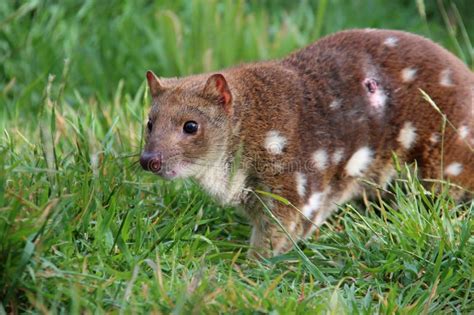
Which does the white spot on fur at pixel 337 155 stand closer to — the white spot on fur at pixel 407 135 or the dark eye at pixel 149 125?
the white spot on fur at pixel 407 135

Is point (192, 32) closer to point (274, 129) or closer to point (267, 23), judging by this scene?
point (267, 23)

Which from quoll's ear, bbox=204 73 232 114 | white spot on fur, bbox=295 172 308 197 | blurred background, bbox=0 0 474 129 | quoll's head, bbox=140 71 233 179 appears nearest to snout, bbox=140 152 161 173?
quoll's head, bbox=140 71 233 179

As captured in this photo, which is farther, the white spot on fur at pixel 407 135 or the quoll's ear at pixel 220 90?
the white spot on fur at pixel 407 135

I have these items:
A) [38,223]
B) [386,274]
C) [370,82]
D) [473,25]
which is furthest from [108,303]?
[473,25]

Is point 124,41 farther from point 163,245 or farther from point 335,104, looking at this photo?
point 163,245

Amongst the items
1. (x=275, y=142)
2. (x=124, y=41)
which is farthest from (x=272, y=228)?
(x=124, y=41)

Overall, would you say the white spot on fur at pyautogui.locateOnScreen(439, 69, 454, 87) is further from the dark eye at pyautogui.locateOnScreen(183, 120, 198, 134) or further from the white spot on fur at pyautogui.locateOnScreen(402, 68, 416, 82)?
the dark eye at pyautogui.locateOnScreen(183, 120, 198, 134)

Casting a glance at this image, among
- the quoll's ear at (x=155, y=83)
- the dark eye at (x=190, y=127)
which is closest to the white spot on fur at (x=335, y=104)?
the dark eye at (x=190, y=127)
